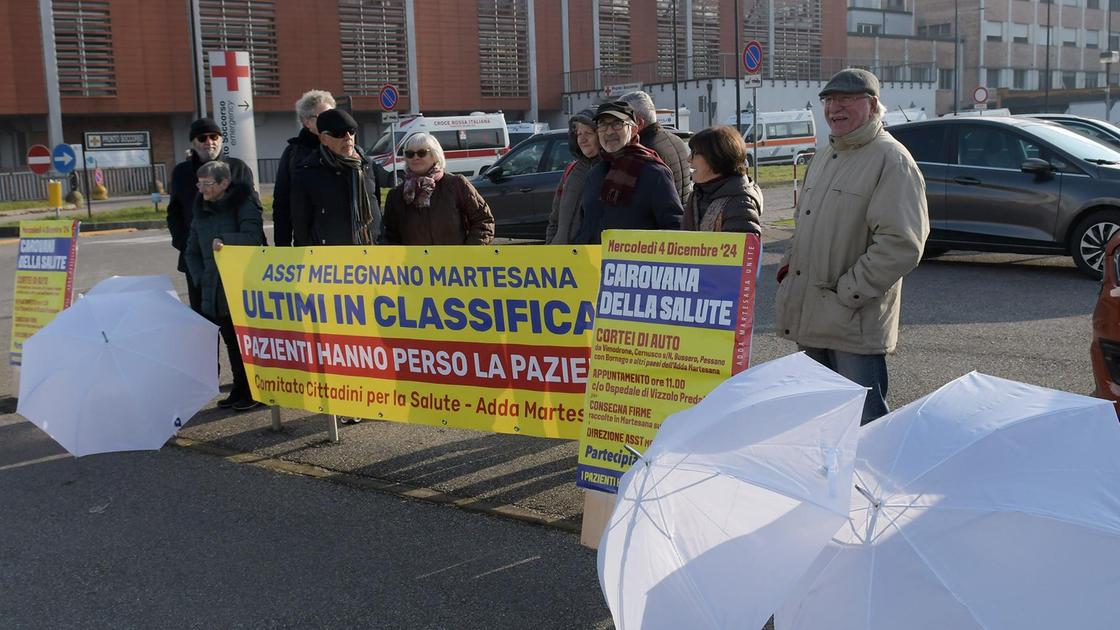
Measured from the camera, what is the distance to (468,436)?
6.22 m

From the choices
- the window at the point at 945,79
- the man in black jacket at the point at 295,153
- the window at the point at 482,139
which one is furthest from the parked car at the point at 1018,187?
the window at the point at 945,79

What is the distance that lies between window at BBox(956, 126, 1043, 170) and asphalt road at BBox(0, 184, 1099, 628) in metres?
3.68

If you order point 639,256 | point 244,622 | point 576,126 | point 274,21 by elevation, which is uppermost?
point 274,21

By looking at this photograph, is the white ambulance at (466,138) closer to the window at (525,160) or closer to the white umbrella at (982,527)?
the window at (525,160)

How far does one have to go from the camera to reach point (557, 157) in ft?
49.3

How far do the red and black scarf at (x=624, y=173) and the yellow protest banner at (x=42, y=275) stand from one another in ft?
13.8

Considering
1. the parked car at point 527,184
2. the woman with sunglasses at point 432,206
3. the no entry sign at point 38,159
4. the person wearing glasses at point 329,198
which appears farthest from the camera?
the no entry sign at point 38,159

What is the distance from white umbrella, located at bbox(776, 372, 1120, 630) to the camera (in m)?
2.20

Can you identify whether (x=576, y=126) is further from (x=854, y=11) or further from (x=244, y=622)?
(x=854, y=11)

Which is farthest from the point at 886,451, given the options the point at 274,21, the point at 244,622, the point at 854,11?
the point at 854,11

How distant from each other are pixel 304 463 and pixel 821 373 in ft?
11.8

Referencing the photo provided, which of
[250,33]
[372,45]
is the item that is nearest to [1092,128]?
[250,33]

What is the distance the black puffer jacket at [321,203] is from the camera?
6.57m

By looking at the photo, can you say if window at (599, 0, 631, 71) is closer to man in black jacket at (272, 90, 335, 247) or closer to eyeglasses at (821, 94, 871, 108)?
Answer: man in black jacket at (272, 90, 335, 247)
